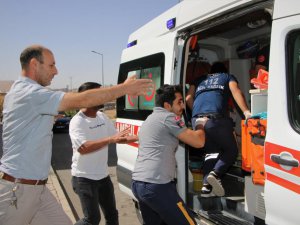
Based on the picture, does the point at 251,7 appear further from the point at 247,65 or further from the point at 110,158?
the point at 110,158

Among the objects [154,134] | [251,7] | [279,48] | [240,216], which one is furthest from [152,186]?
[251,7]

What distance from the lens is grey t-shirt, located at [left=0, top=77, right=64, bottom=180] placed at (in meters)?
2.48

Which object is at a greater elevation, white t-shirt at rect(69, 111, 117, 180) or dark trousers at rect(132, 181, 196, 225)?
white t-shirt at rect(69, 111, 117, 180)

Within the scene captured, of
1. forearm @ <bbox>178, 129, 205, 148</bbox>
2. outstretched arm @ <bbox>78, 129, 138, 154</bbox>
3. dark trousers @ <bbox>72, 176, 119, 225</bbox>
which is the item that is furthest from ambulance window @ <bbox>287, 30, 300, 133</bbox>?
dark trousers @ <bbox>72, 176, 119, 225</bbox>

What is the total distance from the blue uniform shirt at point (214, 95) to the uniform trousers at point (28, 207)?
1.88 metres

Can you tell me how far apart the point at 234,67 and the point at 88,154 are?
324cm

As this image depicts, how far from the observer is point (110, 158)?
11047mm

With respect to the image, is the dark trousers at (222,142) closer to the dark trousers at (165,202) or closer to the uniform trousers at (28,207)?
the dark trousers at (165,202)

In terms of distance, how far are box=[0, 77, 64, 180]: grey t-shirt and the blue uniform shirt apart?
1.84 meters

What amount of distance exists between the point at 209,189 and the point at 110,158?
7360 mm

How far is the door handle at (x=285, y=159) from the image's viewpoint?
230 cm

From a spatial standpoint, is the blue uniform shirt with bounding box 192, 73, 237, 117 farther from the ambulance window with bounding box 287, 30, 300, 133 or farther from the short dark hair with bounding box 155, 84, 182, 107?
the ambulance window with bounding box 287, 30, 300, 133

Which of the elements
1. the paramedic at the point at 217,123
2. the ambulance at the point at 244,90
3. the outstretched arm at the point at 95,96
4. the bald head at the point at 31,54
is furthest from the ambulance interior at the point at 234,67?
the bald head at the point at 31,54

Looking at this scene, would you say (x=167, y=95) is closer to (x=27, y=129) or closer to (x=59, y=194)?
(x=27, y=129)
